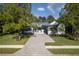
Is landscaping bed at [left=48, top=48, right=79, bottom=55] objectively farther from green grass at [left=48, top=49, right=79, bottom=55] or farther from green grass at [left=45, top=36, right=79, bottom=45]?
green grass at [left=45, top=36, right=79, bottom=45]

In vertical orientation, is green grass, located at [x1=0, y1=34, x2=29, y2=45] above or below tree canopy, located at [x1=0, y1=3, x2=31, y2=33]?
below

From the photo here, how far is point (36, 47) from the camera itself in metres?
7.96

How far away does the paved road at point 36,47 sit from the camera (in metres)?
7.88

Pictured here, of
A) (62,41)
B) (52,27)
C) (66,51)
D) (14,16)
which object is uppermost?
(14,16)

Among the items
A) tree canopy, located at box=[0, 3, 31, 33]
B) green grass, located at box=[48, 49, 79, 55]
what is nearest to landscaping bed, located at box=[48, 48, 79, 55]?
green grass, located at box=[48, 49, 79, 55]

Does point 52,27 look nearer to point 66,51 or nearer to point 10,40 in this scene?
point 66,51

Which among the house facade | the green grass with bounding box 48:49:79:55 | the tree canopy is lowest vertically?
the green grass with bounding box 48:49:79:55

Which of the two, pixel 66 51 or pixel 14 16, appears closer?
pixel 66 51

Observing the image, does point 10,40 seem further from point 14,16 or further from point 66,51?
point 66,51

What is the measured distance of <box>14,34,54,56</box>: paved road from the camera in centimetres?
788

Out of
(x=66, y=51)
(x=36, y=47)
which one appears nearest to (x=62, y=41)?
(x=66, y=51)

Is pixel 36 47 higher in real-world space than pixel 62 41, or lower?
lower

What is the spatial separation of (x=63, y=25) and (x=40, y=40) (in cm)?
65

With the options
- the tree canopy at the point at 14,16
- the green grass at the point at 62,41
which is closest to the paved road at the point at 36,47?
the green grass at the point at 62,41
